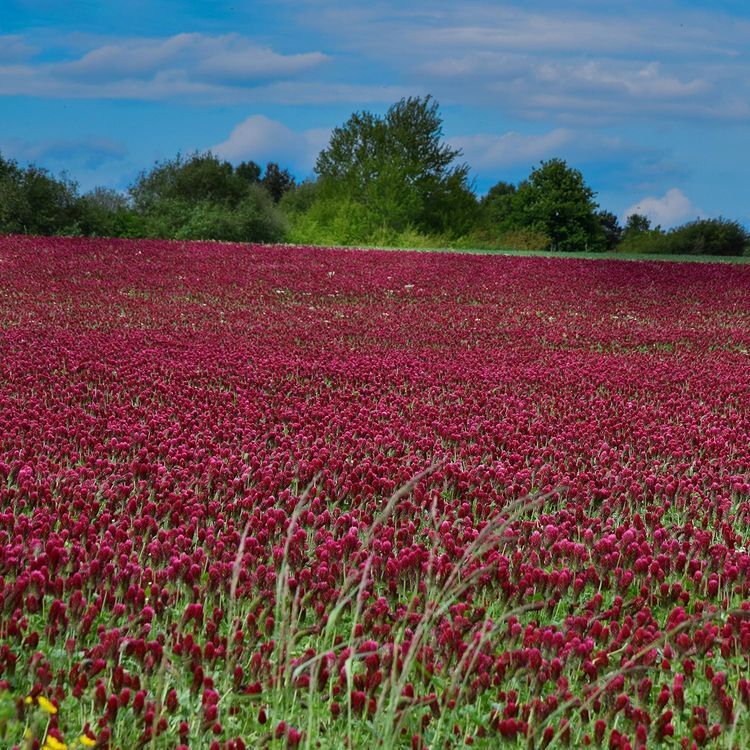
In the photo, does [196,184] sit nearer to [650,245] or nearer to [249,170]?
[650,245]

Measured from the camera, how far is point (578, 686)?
5234 millimetres

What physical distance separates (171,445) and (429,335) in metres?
10.4

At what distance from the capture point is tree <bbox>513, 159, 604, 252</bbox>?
97.1m

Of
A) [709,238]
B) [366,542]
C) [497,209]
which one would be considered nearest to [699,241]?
[709,238]

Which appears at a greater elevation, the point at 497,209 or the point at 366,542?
the point at 497,209

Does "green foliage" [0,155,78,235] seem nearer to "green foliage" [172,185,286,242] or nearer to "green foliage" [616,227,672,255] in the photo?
"green foliage" [172,185,286,242]

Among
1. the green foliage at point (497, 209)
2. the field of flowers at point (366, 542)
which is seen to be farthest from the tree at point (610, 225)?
the field of flowers at point (366, 542)

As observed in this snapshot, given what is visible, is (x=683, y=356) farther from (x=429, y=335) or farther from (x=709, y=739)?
(x=709, y=739)

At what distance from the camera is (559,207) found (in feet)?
322

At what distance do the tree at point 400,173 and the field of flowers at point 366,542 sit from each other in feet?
195

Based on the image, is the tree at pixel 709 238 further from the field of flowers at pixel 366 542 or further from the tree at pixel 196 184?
the field of flowers at pixel 366 542

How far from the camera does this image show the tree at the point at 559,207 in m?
97.1

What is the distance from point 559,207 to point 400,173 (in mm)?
24741

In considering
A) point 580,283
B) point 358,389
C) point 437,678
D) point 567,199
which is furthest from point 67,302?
point 567,199
